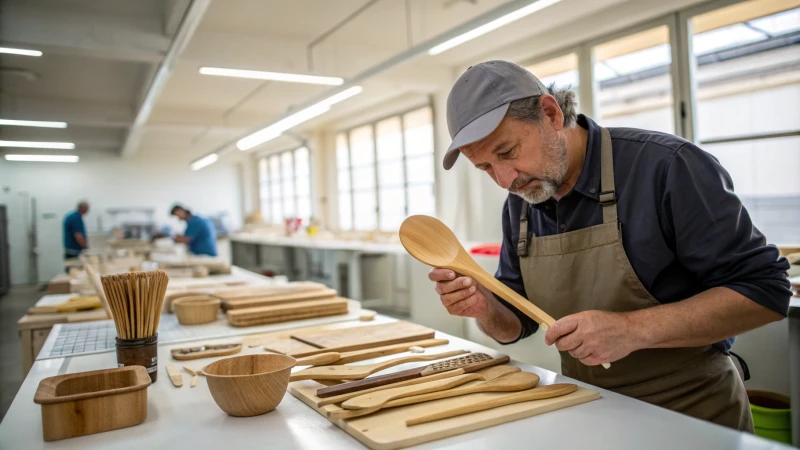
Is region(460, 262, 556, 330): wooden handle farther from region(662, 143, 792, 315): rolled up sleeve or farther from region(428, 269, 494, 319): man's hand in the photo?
region(662, 143, 792, 315): rolled up sleeve

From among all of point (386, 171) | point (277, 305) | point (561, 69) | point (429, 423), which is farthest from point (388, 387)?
point (386, 171)

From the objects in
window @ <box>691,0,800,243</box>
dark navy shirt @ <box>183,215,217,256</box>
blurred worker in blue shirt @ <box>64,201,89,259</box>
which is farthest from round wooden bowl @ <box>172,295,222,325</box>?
blurred worker in blue shirt @ <box>64,201,89,259</box>

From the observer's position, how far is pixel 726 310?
1.19 metres

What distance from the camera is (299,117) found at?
6.28 m

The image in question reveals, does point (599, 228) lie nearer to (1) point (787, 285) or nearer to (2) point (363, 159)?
(1) point (787, 285)

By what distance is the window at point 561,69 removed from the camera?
565cm

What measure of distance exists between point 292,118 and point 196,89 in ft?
8.95

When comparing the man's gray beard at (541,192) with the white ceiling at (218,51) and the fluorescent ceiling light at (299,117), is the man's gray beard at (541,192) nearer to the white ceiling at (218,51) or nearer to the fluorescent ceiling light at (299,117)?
the white ceiling at (218,51)

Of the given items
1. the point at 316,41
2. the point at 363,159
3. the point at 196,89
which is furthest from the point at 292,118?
the point at 363,159

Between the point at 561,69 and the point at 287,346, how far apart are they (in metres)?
5.10

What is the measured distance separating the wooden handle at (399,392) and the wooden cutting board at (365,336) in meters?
0.50

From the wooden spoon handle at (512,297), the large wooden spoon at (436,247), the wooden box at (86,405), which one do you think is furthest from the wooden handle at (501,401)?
the wooden box at (86,405)

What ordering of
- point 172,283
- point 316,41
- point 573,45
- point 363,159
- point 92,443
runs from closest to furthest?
1. point 92,443
2. point 172,283
3. point 573,45
4. point 316,41
5. point 363,159

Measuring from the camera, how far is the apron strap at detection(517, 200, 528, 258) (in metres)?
1.59
